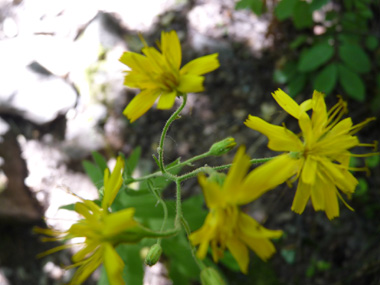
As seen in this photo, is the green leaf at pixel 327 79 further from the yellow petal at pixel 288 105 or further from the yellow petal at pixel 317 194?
the yellow petal at pixel 317 194

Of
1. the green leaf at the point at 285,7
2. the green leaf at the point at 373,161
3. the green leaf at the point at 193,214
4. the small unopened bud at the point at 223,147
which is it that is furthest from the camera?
the green leaf at the point at 373,161

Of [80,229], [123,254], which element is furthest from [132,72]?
[123,254]

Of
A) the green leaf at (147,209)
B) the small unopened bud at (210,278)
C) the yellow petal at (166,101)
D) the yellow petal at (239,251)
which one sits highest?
the yellow petal at (166,101)

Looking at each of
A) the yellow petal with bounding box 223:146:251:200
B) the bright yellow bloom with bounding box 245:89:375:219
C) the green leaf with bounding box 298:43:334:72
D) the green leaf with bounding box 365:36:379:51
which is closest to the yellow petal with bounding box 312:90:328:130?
the bright yellow bloom with bounding box 245:89:375:219

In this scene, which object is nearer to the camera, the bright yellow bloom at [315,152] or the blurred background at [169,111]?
the bright yellow bloom at [315,152]

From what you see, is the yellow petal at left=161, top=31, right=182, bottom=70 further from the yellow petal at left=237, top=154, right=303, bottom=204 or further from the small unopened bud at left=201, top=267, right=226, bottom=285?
the small unopened bud at left=201, top=267, right=226, bottom=285

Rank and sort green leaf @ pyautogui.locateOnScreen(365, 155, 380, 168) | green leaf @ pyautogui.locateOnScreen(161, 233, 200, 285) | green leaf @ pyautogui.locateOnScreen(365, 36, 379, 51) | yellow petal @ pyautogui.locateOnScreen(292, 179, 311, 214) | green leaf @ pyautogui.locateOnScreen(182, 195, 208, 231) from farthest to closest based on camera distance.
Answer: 1. green leaf @ pyautogui.locateOnScreen(365, 155, 380, 168)
2. green leaf @ pyautogui.locateOnScreen(365, 36, 379, 51)
3. green leaf @ pyautogui.locateOnScreen(161, 233, 200, 285)
4. green leaf @ pyautogui.locateOnScreen(182, 195, 208, 231)
5. yellow petal @ pyautogui.locateOnScreen(292, 179, 311, 214)

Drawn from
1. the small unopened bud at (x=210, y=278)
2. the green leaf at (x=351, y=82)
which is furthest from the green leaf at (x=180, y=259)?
the green leaf at (x=351, y=82)
